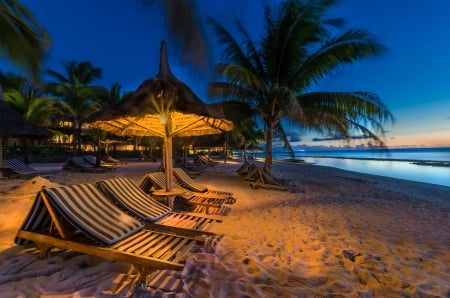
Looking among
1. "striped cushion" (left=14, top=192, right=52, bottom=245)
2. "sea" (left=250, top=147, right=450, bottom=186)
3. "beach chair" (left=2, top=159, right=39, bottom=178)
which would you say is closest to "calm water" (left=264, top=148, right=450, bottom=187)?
"sea" (left=250, top=147, right=450, bottom=186)

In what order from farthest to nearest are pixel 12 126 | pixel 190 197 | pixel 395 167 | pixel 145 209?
pixel 395 167 → pixel 12 126 → pixel 190 197 → pixel 145 209

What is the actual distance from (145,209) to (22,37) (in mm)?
3892

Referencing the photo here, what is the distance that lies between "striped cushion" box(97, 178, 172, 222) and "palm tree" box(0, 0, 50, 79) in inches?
107

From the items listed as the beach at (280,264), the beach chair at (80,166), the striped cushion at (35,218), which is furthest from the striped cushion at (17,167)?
the striped cushion at (35,218)

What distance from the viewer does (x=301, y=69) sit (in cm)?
829

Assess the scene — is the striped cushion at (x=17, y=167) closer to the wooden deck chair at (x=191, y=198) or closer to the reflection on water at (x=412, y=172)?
the wooden deck chair at (x=191, y=198)

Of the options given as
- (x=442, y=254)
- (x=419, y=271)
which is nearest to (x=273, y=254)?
(x=419, y=271)

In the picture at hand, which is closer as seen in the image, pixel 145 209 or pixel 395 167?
pixel 145 209

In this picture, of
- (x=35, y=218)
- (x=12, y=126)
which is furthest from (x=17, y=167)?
(x=35, y=218)

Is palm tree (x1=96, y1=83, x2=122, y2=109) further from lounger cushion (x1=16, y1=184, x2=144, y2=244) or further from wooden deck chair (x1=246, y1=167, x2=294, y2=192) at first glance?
lounger cushion (x1=16, y1=184, x2=144, y2=244)

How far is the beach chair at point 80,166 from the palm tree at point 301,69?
7.92m

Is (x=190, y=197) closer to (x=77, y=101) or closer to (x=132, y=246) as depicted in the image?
(x=132, y=246)

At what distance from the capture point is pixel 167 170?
4438 mm

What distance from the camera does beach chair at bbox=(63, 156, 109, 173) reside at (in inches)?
448
